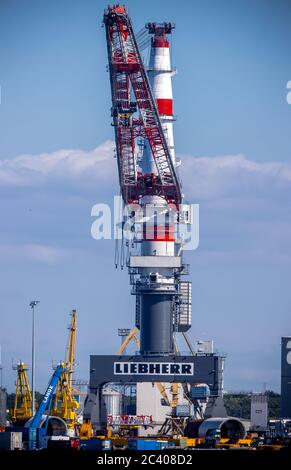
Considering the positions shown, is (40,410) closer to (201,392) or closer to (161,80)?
(201,392)

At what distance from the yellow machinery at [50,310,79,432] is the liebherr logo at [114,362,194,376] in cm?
1509

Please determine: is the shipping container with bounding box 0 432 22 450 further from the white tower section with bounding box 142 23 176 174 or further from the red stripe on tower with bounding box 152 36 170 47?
the red stripe on tower with bounding box 152 36 170 47

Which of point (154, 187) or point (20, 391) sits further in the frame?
point (20, 391)

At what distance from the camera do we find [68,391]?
18212cm

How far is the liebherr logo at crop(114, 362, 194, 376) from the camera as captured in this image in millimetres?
155250

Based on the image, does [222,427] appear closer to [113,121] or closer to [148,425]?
[148,425]

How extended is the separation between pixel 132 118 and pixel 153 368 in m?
25.0

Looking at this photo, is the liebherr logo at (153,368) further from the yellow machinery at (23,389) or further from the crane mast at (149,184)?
the yellow machinery at (23,389)

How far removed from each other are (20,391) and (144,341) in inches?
1170
